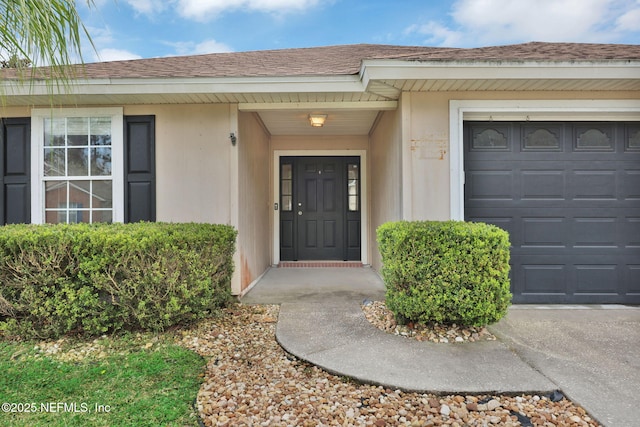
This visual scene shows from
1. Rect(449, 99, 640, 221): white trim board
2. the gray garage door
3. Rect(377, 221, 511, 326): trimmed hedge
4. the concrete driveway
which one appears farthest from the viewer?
the gray garage door

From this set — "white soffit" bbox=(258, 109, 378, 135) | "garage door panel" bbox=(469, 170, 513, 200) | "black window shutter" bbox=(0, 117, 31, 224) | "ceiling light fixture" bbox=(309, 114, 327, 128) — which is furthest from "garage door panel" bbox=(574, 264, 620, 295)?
"black window shutter" bbox=(0, 117, 31, 224)

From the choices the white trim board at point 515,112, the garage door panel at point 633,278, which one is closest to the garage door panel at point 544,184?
the white trim board at point 515,112

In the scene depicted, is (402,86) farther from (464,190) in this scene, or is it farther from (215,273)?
(215,273)

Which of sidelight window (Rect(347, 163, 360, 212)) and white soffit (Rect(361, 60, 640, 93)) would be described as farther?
sidelight window (Rect(347, 163, 360, 212))

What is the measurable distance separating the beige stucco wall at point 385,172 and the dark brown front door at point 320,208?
0.47 m

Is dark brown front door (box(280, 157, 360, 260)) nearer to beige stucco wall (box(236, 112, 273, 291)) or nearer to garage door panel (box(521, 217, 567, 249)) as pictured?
beige stucco wall (box(236, 112, 273, 291))

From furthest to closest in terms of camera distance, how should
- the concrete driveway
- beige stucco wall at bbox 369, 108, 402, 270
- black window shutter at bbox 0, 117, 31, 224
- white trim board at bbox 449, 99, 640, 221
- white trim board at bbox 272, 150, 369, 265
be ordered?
white trim board at bbox 272, 150, 369, 265, black window shutter at bbox 0, 117, 31, 224, beige stucco wall at bbox 369, 108, 402, 270, white trim board at bbox 449, 99, 640, 221, the concrete driveway

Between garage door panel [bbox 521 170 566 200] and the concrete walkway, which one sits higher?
garage door panel [bbox 521 170 566 200]

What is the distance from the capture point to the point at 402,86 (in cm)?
359

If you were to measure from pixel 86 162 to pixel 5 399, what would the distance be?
2.88m

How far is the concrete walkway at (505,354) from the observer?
2.00m

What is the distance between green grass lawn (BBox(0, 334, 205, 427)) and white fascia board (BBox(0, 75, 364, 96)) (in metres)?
2.55

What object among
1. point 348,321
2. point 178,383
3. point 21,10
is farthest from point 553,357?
point 21,10

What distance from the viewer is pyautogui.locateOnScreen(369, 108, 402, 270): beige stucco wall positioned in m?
3.99
